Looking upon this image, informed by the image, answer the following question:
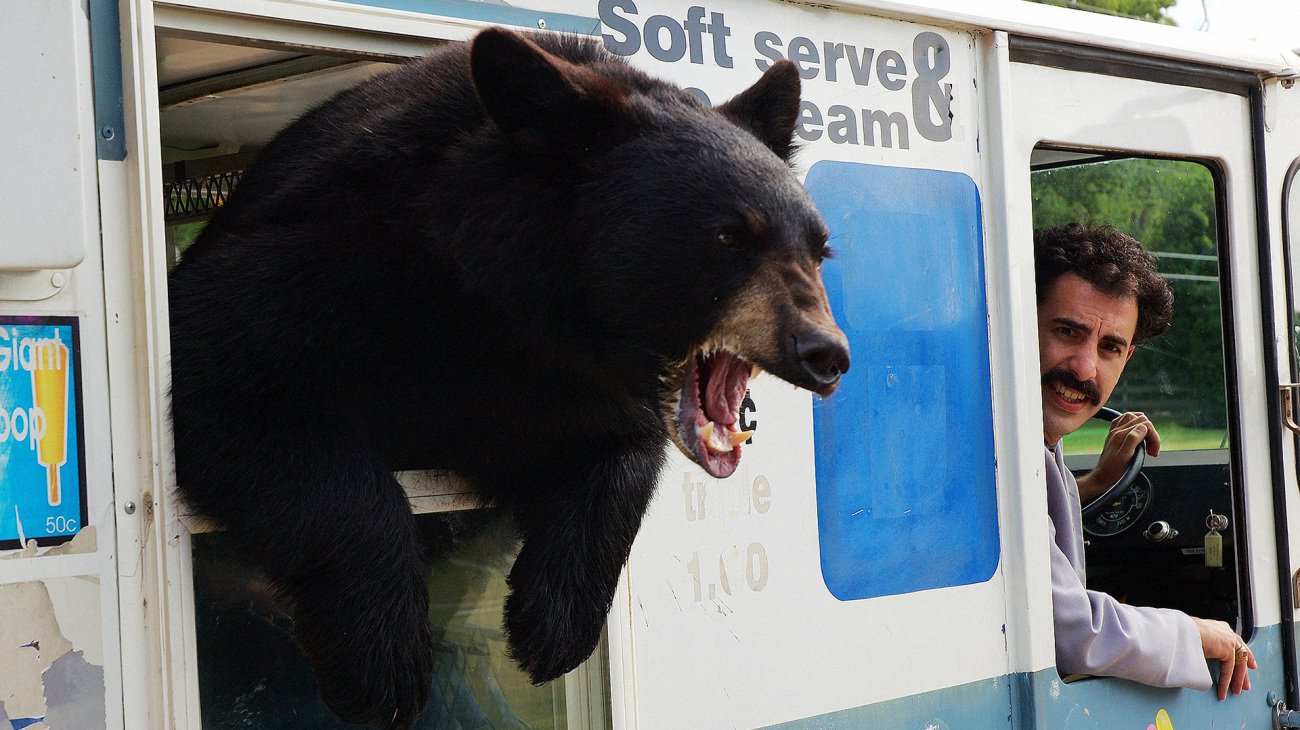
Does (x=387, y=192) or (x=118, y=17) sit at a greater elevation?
(x=118, y=17)

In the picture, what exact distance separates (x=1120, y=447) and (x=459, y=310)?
2734 millimetres

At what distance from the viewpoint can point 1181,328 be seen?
14.6 ft

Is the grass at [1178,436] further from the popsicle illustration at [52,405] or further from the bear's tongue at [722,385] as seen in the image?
the popsicle illustration at [52,405]

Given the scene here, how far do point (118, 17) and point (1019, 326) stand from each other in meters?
1.97

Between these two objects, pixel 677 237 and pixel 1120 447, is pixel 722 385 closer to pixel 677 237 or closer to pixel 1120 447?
pixel 677 237

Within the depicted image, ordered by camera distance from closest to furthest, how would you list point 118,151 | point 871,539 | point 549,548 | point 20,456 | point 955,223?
point 20,456, point 118,151, point 549,548, point 871,539, point 955,223

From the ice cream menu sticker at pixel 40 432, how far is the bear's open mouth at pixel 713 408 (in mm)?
796

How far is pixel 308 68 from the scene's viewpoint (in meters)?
2.53

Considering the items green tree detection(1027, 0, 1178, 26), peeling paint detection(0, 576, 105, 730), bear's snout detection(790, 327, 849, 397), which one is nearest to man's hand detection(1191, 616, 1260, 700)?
bear's snout detection(790, 327, 849, 397)

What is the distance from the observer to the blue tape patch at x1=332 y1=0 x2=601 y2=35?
214cm

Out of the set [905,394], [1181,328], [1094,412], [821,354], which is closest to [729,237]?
A: [821,354]

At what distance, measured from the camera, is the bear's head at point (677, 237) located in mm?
1794

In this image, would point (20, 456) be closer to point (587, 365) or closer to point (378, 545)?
point (378, 545)

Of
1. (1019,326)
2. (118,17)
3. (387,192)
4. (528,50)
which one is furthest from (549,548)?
(1019,326)
